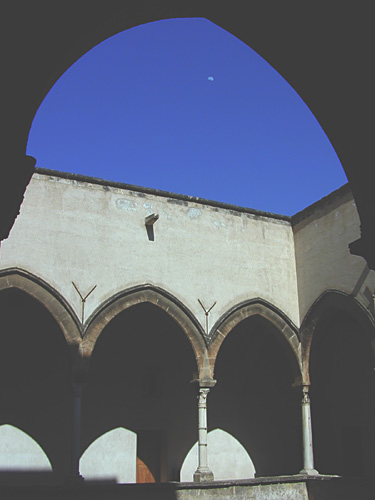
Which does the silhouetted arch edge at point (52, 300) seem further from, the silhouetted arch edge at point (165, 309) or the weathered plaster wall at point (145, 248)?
the silhouetted arch edge at point (165, 309)

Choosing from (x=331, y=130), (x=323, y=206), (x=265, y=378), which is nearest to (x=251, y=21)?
(x=331, y=130)

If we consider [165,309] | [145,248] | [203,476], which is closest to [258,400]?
[203,476]

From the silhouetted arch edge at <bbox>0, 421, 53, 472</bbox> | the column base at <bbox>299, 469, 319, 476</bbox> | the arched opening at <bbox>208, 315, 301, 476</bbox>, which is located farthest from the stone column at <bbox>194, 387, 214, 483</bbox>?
the silhouetted arch edge at <bbox>0, 421, 53, 472</bbox>

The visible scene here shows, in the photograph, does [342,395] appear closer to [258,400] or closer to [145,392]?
[258,400]

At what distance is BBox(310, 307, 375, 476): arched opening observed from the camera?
13.6 metres

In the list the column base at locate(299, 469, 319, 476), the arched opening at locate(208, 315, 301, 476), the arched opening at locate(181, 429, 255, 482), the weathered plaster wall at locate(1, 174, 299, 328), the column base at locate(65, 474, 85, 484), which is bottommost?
the column base at locate(65, 474, 85, 484)

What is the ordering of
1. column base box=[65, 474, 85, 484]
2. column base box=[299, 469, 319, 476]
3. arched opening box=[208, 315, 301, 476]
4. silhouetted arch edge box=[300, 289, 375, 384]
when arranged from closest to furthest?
column base box=[65, 474, 85, 484]
silhouetted arch edge box=[300, 289, 375, 384]
column base box=[299, 469, 319, 476]
arched opening box=[208, 315, 301, 476]

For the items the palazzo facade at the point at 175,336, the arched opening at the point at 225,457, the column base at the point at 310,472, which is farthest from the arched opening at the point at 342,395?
the arched opening at the point at 225,457

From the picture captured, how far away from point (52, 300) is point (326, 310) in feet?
19.0

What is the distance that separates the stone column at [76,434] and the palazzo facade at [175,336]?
3 centimetres

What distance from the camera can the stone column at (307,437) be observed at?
13.1 m

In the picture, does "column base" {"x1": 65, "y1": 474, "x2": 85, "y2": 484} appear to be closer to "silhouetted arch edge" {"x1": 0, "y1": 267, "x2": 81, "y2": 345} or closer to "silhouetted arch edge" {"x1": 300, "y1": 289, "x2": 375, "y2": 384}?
"silhouetted arch edge" {"x1": 0, "y1": 267, "x2": 81, "y2": 345}

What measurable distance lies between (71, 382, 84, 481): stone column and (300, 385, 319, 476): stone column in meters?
4.79

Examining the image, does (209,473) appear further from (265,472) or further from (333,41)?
(333,41)
